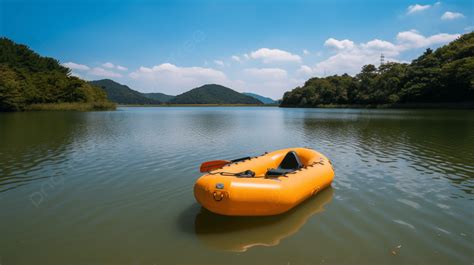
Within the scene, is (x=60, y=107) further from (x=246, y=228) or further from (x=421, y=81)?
(x=421, y=81)

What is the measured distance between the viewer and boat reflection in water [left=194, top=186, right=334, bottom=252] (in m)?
4.82

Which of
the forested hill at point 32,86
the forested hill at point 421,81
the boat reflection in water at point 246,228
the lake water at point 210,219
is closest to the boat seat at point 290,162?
the lake water at point 210,219

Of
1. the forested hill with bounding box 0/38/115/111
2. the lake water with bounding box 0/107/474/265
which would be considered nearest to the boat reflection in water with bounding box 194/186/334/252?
the lake water with bounding box 0/107/474/265

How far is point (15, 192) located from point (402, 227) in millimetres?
9592

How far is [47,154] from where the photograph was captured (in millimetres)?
12414

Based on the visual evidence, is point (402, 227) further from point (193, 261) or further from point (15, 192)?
point (15, 192)

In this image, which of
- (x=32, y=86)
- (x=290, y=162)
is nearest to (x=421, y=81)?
(x=290, y=162)

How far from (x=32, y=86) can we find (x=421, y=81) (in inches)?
3637

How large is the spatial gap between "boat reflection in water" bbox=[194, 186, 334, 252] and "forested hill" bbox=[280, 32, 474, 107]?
63.6m

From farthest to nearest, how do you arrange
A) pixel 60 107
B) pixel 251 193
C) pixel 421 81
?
pixel 421 81, pixel 60 107, pixel 251 193

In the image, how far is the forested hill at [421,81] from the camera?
5794 centimetres

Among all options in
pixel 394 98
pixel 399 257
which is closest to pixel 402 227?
pixel 399 257

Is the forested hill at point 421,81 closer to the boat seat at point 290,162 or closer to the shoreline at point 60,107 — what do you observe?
the boat seat at point 290,162

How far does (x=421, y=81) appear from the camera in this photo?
6706 cm
